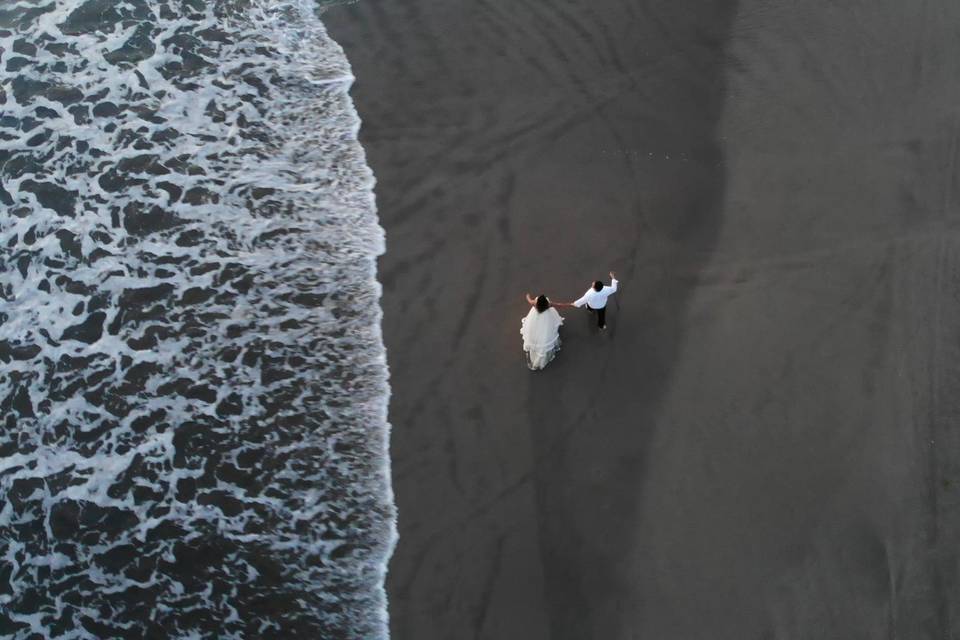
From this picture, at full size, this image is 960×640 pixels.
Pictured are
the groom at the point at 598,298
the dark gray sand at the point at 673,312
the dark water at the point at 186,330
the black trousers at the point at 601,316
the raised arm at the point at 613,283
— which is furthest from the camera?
the black trousers at the point at 601,316

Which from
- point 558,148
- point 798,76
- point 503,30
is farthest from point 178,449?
point 798,76

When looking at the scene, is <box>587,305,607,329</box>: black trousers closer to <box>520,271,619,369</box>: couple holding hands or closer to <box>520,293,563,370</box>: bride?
<box>520,271,619,369</box>: couple holding hands

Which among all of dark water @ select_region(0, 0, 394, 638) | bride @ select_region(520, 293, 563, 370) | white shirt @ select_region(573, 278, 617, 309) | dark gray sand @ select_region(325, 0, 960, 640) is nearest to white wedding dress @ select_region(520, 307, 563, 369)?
bride @ select_region(520, 293, 563, 370)

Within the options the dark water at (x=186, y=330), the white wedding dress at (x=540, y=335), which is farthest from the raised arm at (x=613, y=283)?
the dark water at (x=186, y=330)

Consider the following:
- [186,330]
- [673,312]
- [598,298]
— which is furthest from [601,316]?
[186,330]

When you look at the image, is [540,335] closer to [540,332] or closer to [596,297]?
[540,332]

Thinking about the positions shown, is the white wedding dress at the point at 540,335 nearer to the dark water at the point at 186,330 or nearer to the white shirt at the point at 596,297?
the white shirt at the point at 596,297

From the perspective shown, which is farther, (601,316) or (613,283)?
(601,316)
